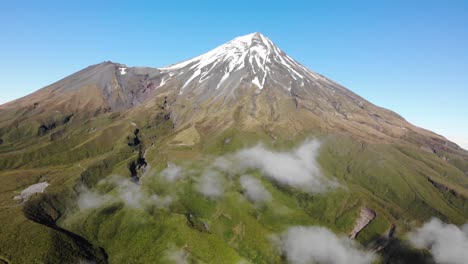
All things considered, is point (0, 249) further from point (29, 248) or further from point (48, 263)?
point (48, 263)

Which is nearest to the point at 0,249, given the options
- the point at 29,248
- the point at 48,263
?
the point at 29,248
